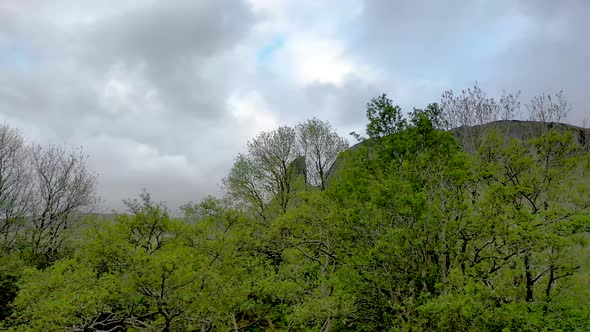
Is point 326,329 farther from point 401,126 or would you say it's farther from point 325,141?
point 325,141

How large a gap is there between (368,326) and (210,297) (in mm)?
6467

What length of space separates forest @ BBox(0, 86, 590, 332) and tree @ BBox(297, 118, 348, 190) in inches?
548

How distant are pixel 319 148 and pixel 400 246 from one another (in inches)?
932

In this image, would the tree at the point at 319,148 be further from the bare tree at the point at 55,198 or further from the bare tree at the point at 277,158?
the bare tree at the point at 55,198

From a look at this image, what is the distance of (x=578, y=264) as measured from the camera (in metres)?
14.2

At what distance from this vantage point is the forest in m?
12.0

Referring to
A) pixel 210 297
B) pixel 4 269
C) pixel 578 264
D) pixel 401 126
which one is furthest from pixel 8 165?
pixel 578 264

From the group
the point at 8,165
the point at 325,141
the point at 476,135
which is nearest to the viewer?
the point at 476,135

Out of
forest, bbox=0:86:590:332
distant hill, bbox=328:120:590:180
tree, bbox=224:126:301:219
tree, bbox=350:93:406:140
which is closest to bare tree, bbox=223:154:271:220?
tree, bbox=224:126:301:219

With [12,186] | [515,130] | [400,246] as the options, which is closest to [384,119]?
[400,246]

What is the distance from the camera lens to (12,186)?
30.8m

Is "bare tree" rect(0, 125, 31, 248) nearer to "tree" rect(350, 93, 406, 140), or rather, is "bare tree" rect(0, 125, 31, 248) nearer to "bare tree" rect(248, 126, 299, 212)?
"bare tree" rect(248, 126, 299, 212)

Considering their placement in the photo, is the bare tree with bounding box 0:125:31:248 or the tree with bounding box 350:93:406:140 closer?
the tree with bounding box 350:93:406:140

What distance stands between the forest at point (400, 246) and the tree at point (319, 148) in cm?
1391
